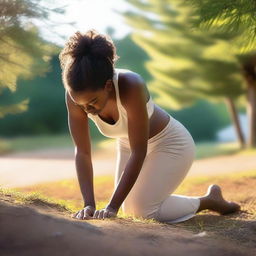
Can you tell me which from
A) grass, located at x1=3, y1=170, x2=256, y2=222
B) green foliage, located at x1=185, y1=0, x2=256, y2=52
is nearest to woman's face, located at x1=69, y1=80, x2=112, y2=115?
green foliage, located at x1=185, y1=0, x2=256, y2=52

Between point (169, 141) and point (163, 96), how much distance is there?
823 cm

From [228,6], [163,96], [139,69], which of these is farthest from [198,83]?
[228,6]

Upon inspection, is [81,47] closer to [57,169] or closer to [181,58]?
[57,169]

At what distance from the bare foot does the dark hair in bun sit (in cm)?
129

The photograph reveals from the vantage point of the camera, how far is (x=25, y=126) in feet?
50.4

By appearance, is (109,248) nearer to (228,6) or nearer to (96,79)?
(96,79)

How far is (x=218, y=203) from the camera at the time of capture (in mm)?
3303

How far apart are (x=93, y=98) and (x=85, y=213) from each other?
53cm

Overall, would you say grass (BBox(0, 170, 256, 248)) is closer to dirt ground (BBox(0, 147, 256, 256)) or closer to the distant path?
dirt ground (BBox(0, 147, 256, 256))

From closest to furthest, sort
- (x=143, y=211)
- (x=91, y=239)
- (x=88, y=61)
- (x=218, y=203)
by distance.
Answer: (x=91, y=239) < (x=88, y=61) < (x=143, y=211) < (x=218, y=203)

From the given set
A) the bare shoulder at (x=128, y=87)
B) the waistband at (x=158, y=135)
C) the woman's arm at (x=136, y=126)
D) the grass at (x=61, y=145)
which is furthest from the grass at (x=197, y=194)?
the grass at (x=61, y=145)

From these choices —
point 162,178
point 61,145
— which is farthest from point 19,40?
point 61,145

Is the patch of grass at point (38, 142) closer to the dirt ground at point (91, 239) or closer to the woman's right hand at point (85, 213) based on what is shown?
the woman's right hand at point (85, 213)

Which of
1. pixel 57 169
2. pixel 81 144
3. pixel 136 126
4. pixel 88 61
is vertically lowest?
pixel 57 169
